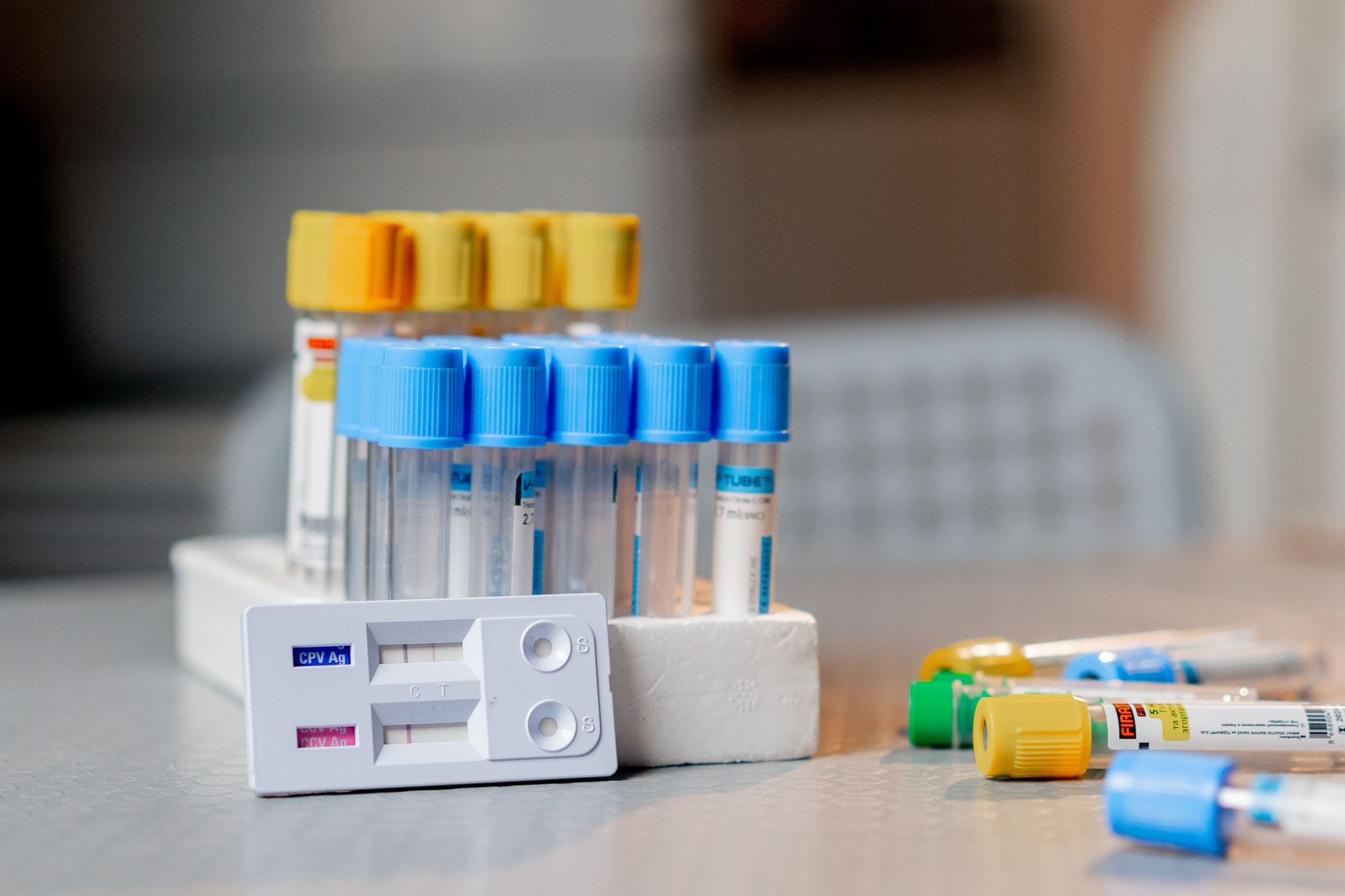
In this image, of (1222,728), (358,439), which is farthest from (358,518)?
(1222,728)

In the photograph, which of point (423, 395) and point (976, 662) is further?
point (976, 662)

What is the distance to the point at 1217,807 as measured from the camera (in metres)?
0.49

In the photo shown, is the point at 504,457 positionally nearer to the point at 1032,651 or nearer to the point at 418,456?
the point at 418,456

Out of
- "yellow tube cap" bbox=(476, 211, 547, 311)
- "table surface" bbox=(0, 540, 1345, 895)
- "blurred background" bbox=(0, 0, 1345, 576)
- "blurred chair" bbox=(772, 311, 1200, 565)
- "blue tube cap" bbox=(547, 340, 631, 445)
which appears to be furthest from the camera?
"blurred background" bbox=(0, 0, 1345, 576)

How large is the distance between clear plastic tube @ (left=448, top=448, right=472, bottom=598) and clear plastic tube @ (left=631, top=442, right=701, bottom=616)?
7cm

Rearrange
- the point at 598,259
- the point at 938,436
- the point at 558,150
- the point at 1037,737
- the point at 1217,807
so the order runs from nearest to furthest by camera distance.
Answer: the point at 1217,807 < the point at 1037,737 < the point at 598,259 < the point at 938,436 < the point at 558,150

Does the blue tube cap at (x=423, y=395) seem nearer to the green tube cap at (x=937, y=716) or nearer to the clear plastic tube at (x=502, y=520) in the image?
the clear plastic tube at (x=502, y=520)

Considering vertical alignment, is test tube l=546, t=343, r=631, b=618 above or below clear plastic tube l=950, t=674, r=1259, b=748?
above

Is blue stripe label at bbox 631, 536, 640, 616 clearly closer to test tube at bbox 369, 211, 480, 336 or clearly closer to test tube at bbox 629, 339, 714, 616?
test tube at bbox 629, 339, 714, 616

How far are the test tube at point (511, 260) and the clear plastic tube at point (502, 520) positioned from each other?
0.12 m

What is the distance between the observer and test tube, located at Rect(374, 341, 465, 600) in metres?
0.57

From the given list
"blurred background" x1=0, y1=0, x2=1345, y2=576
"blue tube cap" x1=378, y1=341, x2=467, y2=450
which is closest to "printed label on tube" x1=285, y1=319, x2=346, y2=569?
"blue tube cap" x1=378, y1=341, x2=467, y2=450

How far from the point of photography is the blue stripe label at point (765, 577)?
24.6 inches

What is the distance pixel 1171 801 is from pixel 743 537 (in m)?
0.21
